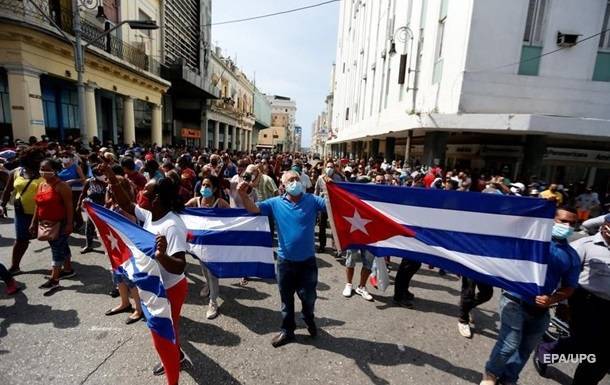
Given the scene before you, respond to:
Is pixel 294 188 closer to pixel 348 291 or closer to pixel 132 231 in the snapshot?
pixel 132 231

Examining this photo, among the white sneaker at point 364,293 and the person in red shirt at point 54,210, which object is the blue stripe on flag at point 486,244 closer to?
the white sneaker at point 364,293

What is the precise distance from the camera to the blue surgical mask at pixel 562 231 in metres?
2.56

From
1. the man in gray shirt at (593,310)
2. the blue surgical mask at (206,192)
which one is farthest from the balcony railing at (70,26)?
the man in gray shirt at (593,310)

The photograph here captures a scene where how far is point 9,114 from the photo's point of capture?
36.2 ft

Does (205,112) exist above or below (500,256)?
above

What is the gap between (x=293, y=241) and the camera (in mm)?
3229

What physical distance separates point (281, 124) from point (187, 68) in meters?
94.7

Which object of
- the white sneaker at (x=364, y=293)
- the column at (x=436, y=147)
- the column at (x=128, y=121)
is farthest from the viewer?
the column at (x=128, y=121)

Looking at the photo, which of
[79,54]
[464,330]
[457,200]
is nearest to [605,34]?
[457,200]

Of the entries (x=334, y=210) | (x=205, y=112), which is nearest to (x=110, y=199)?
(x=334, y=210)

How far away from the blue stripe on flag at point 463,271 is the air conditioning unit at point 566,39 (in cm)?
1342

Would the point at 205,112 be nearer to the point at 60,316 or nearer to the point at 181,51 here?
the point at 181,51

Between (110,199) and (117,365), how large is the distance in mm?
2576

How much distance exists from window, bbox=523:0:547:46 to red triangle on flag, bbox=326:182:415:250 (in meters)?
12.9
